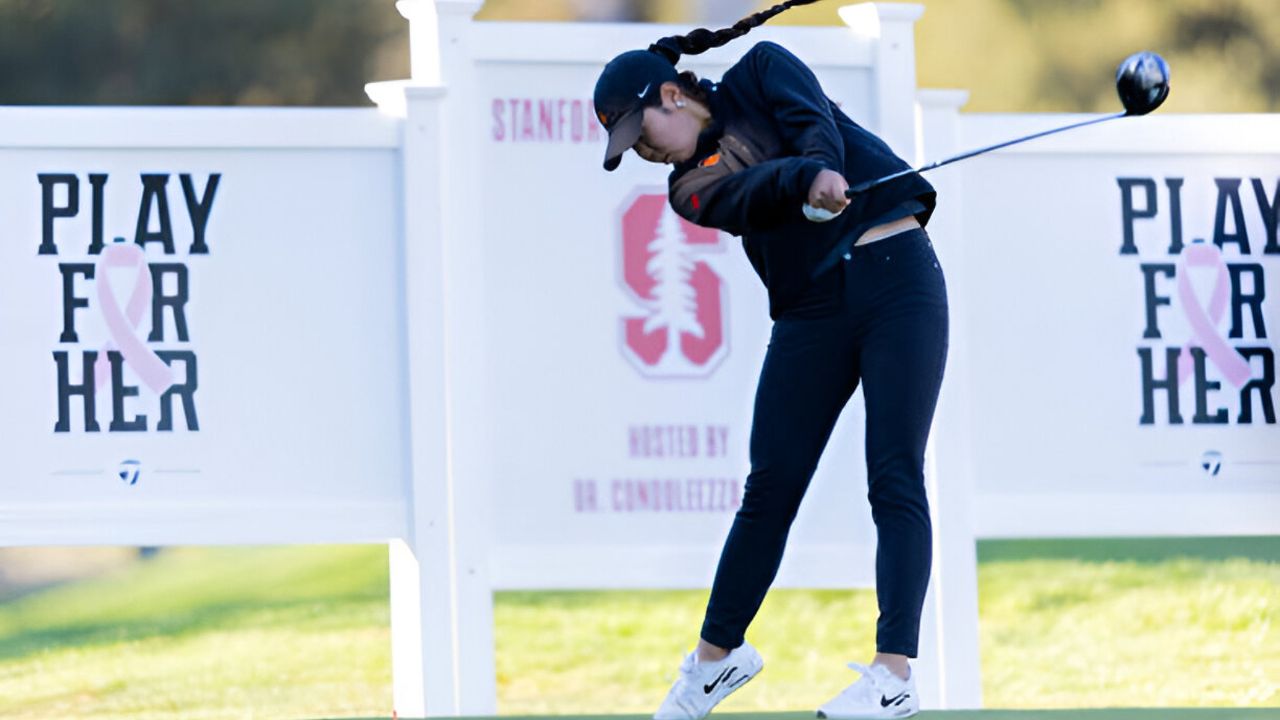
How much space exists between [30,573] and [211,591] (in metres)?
0.78

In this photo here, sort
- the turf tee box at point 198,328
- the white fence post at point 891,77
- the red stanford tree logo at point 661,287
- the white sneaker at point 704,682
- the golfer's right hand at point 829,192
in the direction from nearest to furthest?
the golfer's right hand at point 829,192, the white sneaker at point 704,682, the turf tee box at point 198,328, the red stanford tree logo at point 661,287, the white fence post at point 891,77

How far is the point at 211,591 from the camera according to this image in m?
9.03

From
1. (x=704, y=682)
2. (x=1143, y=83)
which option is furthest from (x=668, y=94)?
(x=704, y=682)

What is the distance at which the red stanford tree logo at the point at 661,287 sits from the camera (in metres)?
4.62

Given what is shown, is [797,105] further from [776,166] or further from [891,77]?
[891,77]

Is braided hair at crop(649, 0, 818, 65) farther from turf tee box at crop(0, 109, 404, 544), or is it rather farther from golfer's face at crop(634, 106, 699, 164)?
turf tee box at crop(0, 109, 404, 544)

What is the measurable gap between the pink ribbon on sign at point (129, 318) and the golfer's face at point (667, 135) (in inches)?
68.5

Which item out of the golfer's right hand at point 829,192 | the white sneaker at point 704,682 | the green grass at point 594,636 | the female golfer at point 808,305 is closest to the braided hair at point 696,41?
the female golfer at point 808,305

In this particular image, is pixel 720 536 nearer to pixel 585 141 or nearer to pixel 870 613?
pixel 585 141

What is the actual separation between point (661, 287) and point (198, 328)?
1030 mm

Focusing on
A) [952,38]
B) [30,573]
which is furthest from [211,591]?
[952,38]

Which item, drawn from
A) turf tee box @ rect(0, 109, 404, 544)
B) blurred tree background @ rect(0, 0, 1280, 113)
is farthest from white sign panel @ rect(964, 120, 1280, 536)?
blurred tree background @ rect(0, 0, 1280, 113)

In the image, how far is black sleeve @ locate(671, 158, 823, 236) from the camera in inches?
114

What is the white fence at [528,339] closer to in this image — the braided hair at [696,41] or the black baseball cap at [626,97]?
the braided hair at [696,41]
